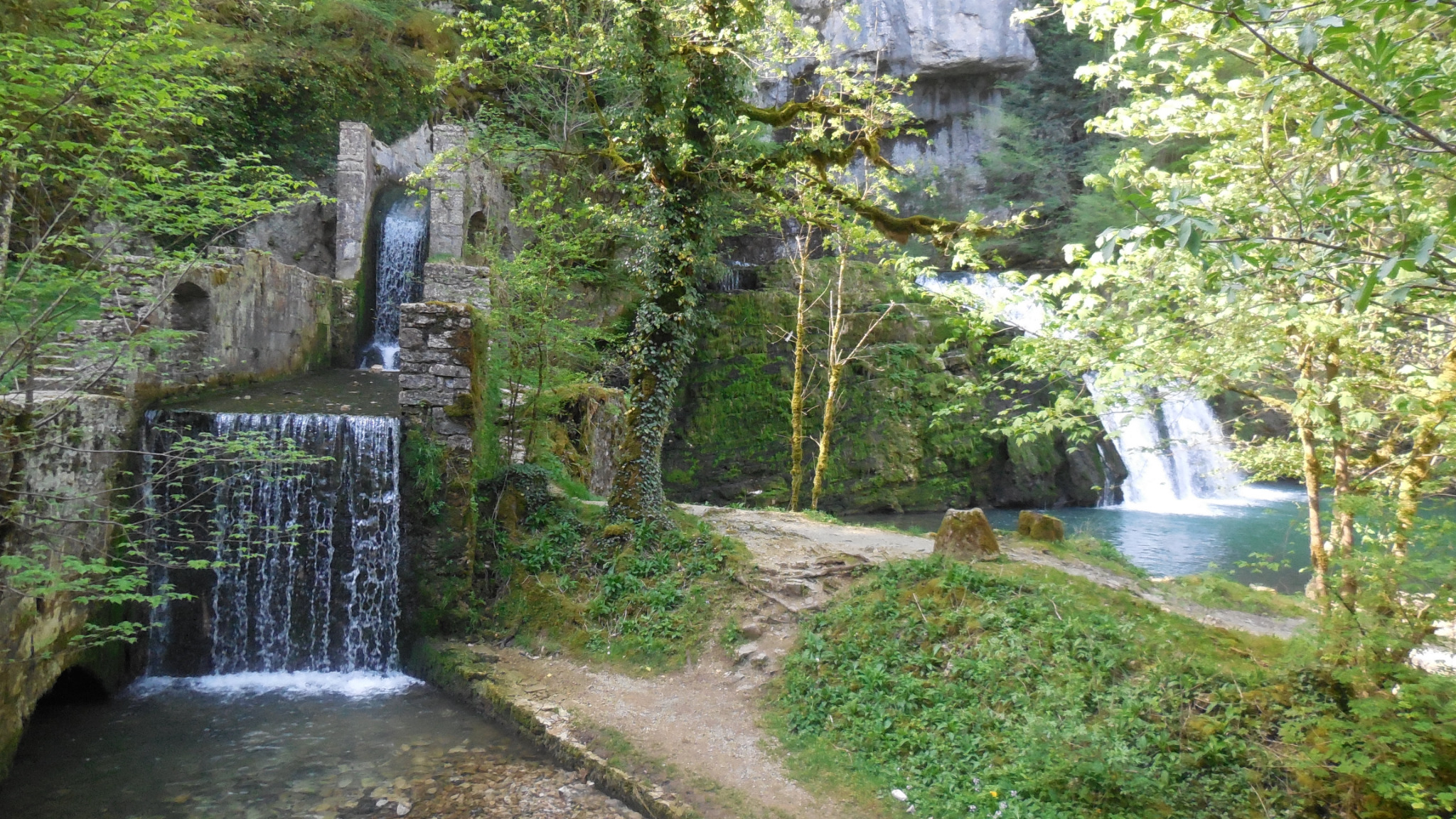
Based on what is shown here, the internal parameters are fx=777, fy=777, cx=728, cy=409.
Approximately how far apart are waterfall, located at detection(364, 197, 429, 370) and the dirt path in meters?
8.43

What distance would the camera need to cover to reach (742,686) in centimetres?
637

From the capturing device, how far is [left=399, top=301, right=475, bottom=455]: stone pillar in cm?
798

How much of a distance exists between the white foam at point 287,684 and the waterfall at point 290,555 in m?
0.09

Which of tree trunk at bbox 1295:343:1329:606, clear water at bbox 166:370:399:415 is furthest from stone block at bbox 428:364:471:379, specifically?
tree trunk at bbox 1295:343:1329:606

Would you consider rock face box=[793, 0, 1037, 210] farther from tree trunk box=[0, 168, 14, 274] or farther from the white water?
tree trunk box=[0, 168, 14, 274]

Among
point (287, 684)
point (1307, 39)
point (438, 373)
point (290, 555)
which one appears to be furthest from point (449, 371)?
point (1307, 39)

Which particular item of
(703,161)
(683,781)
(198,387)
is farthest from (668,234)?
(198,387)

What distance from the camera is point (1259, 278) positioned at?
4.50m

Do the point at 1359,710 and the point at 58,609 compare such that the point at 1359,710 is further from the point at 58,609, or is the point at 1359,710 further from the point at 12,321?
the point at 58,609

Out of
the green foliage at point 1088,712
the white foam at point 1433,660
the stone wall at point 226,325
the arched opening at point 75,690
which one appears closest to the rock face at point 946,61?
the stone wall at point 226,325

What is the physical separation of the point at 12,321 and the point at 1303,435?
350 inches

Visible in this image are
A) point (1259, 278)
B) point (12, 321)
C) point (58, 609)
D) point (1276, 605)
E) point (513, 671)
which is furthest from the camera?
point (1276, 605)

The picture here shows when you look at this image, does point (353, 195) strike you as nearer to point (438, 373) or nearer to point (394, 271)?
point (394, 271)

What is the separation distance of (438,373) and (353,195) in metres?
8.79
